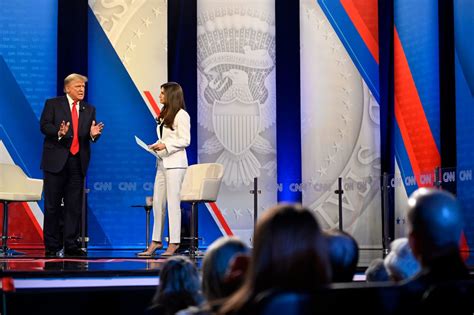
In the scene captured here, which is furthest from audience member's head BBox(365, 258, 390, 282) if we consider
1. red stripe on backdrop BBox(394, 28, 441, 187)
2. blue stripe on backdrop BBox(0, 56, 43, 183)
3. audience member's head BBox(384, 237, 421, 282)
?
blue stripe on backdrop BBox(0, 56, 43, 183)

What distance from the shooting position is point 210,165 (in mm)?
7285

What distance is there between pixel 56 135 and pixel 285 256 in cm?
573

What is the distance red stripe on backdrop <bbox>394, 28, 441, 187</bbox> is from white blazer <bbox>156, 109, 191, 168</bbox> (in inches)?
111

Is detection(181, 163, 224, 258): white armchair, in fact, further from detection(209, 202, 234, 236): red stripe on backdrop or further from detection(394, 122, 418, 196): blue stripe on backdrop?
detection(394, 122, 418, 196): blue stripe on backdrop

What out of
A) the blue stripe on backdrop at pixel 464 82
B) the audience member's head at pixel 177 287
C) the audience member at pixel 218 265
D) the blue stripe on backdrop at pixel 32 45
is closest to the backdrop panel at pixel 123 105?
the blue stripe on backdrop at pixel 32 45

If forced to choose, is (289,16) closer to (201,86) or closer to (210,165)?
(201,86)

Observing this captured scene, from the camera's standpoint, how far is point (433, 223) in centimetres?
175

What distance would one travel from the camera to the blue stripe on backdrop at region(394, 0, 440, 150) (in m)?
8.62

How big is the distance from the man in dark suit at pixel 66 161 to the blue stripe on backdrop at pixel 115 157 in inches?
85.6

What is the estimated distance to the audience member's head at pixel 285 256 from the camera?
1.42 m

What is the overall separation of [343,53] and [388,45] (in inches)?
22.0

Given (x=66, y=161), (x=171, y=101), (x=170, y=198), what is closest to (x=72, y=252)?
(x=66, y=161)

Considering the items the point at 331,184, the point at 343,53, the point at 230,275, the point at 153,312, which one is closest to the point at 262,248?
the point at 230,275

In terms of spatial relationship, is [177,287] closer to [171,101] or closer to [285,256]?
[285,256]
